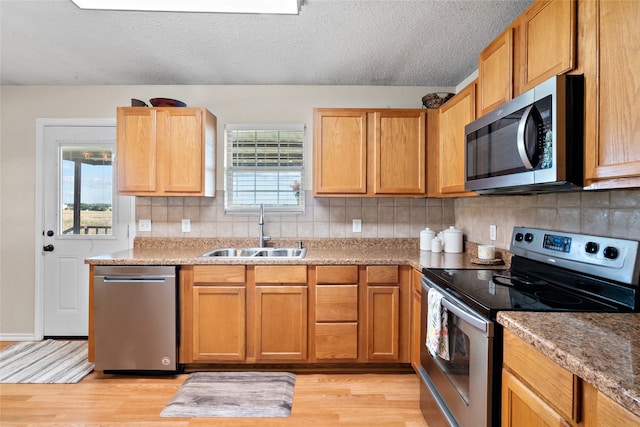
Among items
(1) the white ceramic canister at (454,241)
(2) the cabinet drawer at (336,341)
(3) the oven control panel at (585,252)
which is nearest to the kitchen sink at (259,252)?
(2) the cabinet drawer at (336,341)

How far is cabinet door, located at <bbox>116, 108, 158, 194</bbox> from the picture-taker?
108 inches

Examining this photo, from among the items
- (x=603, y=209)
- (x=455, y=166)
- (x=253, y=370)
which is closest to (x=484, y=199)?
(x=455, y=166)

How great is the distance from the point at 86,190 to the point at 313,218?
2.17m

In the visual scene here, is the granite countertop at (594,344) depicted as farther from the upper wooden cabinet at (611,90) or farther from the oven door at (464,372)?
the upper wooden cabinet at (611,90)

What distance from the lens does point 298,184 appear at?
3.14 m

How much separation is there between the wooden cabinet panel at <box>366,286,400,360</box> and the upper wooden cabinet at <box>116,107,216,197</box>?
165cm

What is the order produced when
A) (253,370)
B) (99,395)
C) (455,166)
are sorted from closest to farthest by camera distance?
(99,395) < (455,166) < (253,370)

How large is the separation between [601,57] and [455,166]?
1277 millimetres

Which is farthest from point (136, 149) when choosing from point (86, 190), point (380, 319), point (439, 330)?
point (439, 330)

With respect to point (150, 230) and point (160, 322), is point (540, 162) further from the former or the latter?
point (150, 230)

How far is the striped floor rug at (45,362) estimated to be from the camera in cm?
243

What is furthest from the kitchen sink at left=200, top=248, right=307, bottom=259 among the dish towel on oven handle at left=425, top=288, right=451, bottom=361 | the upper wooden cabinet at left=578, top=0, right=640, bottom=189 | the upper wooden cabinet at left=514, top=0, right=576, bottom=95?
the upper wooden cabinet at left=578, top=0, right=640, bottom=189

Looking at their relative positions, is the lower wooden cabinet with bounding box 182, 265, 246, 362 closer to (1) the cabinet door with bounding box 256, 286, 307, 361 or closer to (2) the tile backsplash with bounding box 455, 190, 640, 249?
(1) the cabinet door with bounding box 256, 286, 307, 361

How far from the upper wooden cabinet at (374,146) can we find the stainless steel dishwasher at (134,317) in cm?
144
